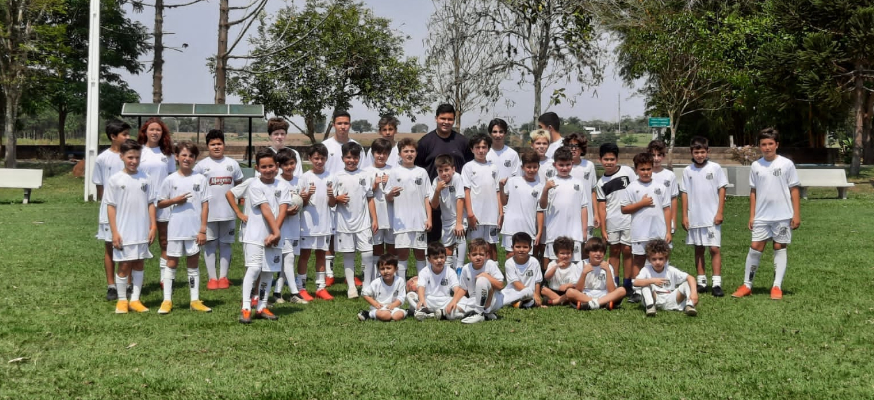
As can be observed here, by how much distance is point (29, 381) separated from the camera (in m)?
5.15

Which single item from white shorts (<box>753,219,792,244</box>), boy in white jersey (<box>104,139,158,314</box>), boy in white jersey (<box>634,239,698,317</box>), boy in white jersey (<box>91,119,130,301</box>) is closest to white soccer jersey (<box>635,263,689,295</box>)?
boy in white jersey (<box>634,239,698,317</box>)

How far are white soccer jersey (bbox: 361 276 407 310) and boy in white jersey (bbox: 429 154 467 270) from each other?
673 millimetres

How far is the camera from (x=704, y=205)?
8.55 metres

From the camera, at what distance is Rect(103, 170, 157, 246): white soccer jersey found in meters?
7.32

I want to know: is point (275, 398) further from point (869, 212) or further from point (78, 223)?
point (869, 212)

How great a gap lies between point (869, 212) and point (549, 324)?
14.7 m

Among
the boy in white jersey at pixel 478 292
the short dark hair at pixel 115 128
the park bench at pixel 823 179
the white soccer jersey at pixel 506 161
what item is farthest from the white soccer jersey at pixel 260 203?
the park bench at pixel 823 179

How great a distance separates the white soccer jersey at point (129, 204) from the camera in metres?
7.32

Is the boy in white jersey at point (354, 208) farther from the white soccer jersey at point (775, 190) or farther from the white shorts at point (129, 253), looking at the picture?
the white soccer jersey at point (775, 190)

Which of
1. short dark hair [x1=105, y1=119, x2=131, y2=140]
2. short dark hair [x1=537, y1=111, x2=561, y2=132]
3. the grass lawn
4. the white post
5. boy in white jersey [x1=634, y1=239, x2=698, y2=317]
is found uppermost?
the white post

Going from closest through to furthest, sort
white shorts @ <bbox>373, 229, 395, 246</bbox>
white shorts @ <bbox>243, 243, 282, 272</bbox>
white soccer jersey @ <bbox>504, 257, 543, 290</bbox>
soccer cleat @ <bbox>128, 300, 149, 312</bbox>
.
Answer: white shorts @ <bbox>243, 243, 282, 272</bbox> < soccer cleat @ <bbox>128, 300, 149, 312</bbox> < white soccer jersey @ <bbox>504, 257, 543, 290</bbox> < white shorts @ <bbox>373, 229, 395, 246</bbox>

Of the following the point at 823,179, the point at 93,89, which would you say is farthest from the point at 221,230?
the point at 823,179

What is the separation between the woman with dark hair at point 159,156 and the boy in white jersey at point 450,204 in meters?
2.75

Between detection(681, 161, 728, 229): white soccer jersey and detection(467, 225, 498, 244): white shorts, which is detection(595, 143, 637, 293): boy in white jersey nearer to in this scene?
detection(681, 161, 728, 229): white soccer jersey
